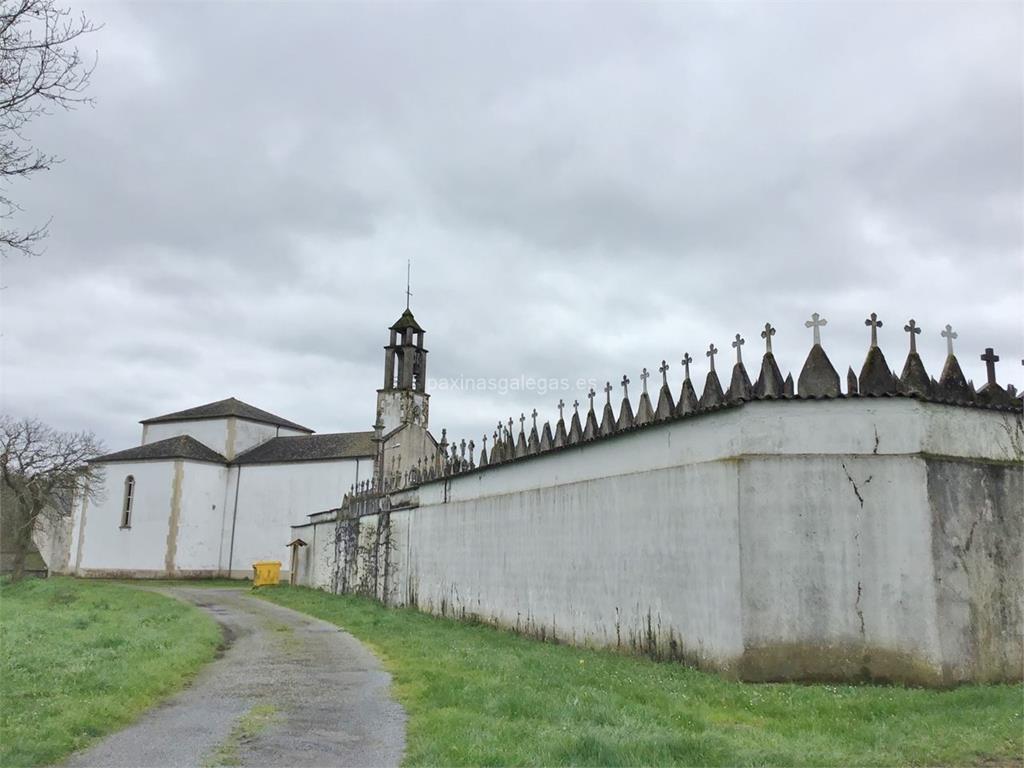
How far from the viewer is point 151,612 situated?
2142cm

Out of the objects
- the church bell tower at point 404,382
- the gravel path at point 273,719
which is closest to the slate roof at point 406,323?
the church bell tower at point 404,382

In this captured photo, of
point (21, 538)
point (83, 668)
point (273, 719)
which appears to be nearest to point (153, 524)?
point (21, 538)

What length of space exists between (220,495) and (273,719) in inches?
1679

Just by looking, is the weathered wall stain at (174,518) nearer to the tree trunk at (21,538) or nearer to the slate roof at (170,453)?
the slate roof at (170,453)

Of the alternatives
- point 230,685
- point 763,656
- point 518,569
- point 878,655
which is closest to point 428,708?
point 230,685

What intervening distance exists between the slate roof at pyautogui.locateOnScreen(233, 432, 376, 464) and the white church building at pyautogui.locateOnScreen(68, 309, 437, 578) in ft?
0.25

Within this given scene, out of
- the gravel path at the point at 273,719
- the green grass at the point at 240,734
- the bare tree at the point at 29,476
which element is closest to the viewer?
the green grass at the point at 240,734

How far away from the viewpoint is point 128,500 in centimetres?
4675

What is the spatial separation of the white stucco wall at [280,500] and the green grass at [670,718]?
35.1 m

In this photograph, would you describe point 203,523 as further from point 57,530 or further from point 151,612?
point 151,612

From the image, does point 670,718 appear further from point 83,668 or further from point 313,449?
point 313,449

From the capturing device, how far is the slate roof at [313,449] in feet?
153

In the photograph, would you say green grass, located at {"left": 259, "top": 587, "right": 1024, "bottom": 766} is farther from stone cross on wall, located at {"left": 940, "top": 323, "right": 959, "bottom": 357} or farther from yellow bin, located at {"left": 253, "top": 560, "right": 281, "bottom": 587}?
yellow bin, located at {"left": 253, "top": 560, "right": 281, "bottom": 587}

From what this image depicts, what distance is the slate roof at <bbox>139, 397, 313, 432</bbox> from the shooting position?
50.9 m
